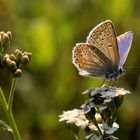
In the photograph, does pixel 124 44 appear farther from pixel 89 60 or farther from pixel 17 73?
pixel 17 73

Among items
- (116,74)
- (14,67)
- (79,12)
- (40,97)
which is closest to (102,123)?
(116,74)

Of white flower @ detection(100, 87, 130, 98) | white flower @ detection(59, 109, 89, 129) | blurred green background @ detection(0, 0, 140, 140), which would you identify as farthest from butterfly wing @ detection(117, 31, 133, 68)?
blurred green background @ detection(0, 0, 140, 140)

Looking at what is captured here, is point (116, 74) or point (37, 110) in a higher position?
point (116, 74)

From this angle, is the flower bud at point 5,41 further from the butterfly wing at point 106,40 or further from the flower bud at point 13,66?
the butterfly wing at point 106,40

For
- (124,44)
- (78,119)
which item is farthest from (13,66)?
(124,44)

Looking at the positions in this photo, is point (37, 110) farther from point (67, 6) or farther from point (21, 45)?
point (67, 6)

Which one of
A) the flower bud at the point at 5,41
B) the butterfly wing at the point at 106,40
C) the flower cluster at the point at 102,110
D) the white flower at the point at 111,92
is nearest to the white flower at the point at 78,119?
the flower cluster at the point at 102,110
